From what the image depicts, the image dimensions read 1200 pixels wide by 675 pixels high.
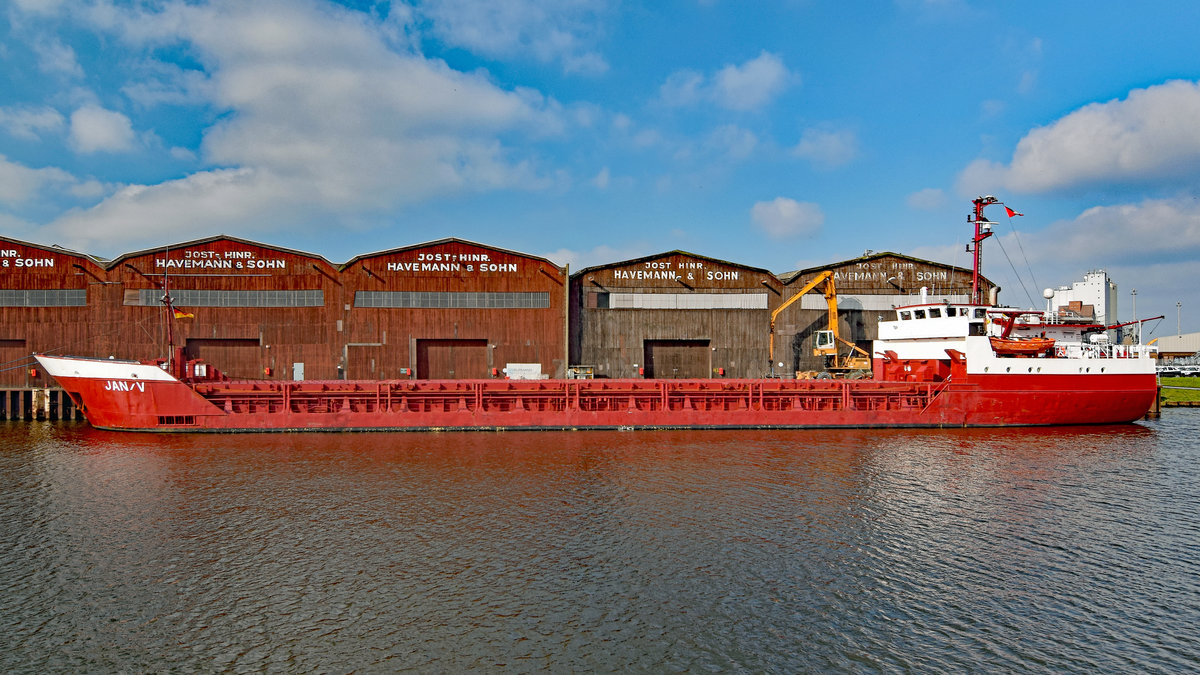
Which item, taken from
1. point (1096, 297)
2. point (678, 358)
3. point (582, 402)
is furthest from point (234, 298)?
point (1096, 297)

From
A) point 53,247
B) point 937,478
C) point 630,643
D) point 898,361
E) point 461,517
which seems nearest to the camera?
point 630,643

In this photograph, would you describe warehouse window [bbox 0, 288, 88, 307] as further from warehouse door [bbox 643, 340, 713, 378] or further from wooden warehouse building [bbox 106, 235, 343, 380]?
warehouse door [bbox 643, 340, 713, 378]

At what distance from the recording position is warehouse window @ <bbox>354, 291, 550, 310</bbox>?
39.3 m

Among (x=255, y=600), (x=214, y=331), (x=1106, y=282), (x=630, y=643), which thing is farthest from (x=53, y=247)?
(x=1106, y=282)

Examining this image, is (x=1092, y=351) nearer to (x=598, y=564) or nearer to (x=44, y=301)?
(x=598, y=564)

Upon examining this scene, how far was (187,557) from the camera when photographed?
12.8m

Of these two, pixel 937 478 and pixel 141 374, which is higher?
pixel 141 374

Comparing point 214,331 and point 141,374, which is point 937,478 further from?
point 214,331

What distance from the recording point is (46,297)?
37.2 m

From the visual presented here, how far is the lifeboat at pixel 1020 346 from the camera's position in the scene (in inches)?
1176

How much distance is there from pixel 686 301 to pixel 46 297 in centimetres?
4010

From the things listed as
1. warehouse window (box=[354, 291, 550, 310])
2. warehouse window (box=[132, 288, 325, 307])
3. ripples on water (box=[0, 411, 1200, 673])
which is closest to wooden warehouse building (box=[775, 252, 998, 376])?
warehouse window (box=[354, 291, 550, 310])

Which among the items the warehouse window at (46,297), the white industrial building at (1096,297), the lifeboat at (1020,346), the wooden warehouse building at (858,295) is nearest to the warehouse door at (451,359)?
the warehouse window at (46,297)

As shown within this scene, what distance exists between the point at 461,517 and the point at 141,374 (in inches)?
871
